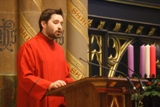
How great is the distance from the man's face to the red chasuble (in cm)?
7

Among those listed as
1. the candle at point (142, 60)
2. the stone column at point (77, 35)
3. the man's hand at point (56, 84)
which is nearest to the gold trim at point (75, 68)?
the stone column at point (77, 35)

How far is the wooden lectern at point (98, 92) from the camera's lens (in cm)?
398

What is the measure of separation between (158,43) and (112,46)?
75cm

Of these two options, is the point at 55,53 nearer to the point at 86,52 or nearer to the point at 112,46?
the point at 86,52

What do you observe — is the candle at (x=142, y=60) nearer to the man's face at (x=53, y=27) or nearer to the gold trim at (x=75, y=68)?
the gold trim at (x=75, y=68)

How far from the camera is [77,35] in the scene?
5.59 meters

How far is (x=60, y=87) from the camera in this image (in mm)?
4211

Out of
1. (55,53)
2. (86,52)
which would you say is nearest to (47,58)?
(55,53)

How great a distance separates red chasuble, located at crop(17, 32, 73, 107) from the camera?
4.45 meters

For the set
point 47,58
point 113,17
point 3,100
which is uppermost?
point 113,17

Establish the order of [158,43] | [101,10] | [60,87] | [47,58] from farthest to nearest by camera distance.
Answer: [158,43]
[101,10]
[47,58]
[60,87]

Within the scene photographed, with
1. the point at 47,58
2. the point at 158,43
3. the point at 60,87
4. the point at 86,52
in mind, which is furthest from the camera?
the point at 158,43

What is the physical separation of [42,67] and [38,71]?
0.05 meters

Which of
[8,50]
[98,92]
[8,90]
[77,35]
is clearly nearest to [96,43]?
[77,35]
